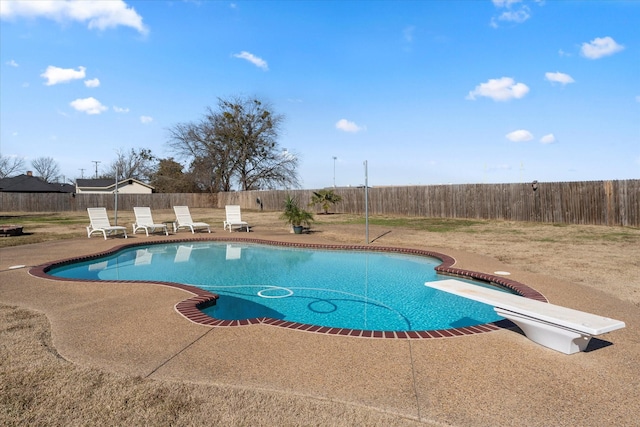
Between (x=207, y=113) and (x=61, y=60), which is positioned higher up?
(x=207, y=113)

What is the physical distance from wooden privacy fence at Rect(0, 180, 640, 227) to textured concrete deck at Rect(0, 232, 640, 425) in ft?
41.0

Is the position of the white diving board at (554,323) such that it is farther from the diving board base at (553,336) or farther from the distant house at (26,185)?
the distant house at (26,185)

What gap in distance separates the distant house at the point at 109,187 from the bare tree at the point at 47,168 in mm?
28796

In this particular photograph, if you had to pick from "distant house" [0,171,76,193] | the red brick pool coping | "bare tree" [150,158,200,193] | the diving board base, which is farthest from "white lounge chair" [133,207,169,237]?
"distant house" [0,171,76,193]

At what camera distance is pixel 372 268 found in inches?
344

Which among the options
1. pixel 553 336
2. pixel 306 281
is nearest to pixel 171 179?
pixel 306 281

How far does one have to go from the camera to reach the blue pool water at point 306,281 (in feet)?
17.9

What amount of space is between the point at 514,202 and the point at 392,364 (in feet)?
55.6

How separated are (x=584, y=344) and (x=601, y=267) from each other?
5265 millimetres

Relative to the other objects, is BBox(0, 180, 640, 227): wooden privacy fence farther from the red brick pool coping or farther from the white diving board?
the white diving board

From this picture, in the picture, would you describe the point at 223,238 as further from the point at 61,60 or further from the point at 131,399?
the point at 131,399

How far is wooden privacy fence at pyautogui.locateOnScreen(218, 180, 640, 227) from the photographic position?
1468 cm

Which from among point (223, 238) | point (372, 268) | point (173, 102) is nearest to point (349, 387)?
point (372, 268)

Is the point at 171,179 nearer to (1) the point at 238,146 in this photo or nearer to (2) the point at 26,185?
(1) the point at 238,146
